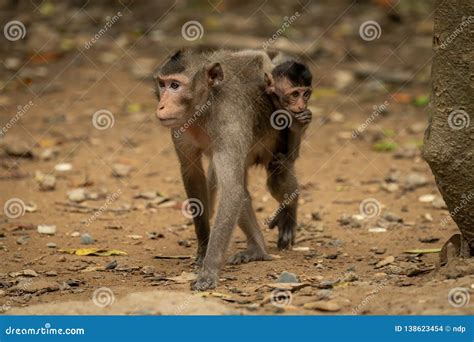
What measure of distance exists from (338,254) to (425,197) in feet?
9.42

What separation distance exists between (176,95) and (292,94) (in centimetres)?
145

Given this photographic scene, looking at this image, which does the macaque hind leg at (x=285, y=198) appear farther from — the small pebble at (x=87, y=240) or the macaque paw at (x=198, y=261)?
the small pebble at (x=87, y=240)


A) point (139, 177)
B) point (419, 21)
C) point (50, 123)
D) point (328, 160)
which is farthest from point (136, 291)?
point (419, 21)

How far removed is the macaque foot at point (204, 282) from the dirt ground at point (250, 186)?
0.47 feet

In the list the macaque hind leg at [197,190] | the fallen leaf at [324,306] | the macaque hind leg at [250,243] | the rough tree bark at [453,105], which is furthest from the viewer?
the macaque hind leg at [250,243]

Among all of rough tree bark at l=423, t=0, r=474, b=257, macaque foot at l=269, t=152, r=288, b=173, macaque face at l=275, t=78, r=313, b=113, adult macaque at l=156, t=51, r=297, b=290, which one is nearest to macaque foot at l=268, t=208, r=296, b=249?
adult macaque at l=156, t=51, r=297, b=290

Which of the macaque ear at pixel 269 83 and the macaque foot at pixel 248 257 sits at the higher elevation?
the macaque ear at pixel 269 83

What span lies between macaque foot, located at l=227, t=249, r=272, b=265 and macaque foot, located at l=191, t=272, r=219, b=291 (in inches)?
42.6

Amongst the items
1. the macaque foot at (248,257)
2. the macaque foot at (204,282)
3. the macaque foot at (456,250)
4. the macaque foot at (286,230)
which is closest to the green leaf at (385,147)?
the macaque foot at (286,230)

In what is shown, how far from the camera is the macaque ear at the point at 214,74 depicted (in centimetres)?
888

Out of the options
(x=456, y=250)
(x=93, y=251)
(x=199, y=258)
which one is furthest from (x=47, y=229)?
(x=456, y=250)

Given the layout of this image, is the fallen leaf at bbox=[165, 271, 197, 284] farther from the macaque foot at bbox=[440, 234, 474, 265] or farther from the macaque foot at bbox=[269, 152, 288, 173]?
the macaque foot at bbox=[440, 234, 474, 265]

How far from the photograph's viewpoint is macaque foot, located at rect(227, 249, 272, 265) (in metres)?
9.53

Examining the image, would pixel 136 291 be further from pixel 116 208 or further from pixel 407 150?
pixel 407 150
